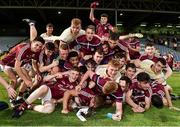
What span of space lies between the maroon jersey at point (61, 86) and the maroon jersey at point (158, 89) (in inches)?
74.7

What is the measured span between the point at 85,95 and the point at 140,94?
126 cm

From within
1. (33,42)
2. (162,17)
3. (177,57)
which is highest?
(33,42)

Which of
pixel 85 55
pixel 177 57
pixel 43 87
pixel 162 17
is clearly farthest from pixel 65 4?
pixel 43 87

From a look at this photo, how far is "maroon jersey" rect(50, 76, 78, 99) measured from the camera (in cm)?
735

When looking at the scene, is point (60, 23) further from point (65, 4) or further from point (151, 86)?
point (151, 86)

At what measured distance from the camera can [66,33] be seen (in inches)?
334

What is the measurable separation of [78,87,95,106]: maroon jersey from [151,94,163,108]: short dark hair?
1477 mm

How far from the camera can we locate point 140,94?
7.68 meters

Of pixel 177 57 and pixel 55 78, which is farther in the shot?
pixel 177 57

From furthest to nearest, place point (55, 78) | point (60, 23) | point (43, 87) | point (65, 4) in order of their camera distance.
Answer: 1. point (60, 23)
2. point (65, 4)
3. point (55, 78)
4. point (43, 87)

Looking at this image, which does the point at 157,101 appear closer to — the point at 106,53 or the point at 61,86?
the point at 106,53

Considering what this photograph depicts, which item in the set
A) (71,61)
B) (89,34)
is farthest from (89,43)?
(71,61)

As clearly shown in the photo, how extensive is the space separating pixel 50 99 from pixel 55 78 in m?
0.50

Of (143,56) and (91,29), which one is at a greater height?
(91,29)
